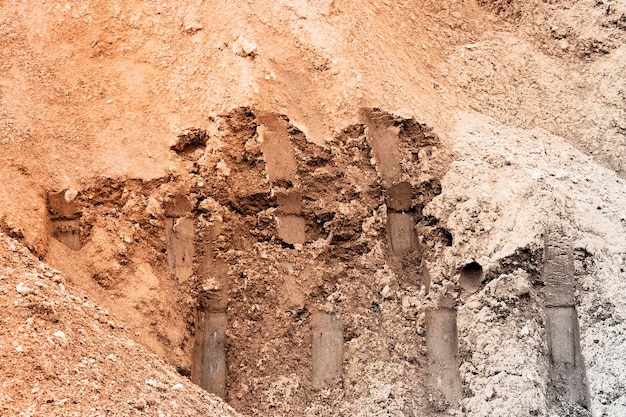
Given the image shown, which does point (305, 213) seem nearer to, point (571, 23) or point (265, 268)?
point (265, 268)

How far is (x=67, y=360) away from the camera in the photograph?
4.29 meters

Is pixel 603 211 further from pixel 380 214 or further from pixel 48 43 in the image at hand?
pixel 48 43

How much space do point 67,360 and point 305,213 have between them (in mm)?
1742

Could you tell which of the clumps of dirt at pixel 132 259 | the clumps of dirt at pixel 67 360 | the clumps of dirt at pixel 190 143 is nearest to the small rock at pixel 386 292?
the clumps of dirt at pixel 132 259

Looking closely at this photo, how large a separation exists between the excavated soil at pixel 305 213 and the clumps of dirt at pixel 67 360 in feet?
0.15

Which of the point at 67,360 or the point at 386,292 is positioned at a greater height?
the point at 386,292

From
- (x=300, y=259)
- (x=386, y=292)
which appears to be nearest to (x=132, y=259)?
(x=300, y=259)

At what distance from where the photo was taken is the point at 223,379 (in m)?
5.38

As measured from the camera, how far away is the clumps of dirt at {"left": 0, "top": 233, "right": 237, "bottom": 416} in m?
4.13

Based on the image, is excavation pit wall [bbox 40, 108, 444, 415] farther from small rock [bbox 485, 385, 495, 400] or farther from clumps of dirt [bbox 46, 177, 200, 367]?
small rock [bbox 485, 385, 495, 400]

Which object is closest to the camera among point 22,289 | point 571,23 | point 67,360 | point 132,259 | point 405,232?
point 67,360

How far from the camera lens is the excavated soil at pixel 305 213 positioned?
5137 millimetres

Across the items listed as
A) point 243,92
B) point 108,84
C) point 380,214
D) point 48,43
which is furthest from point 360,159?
point 48,43

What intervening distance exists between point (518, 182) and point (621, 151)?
3.36ft
